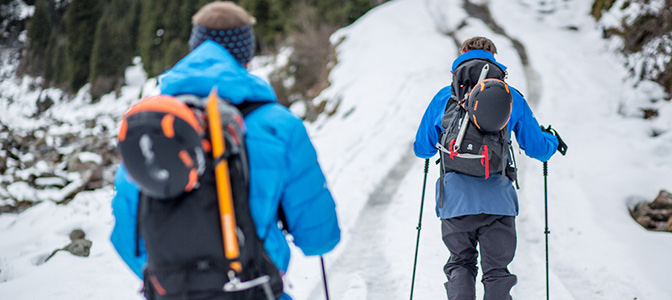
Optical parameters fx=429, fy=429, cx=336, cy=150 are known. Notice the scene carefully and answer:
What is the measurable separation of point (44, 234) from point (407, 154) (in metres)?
6.18

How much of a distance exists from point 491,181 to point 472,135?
0.35 metres

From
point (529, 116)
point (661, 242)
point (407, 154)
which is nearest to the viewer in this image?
Result: point (529, 116)

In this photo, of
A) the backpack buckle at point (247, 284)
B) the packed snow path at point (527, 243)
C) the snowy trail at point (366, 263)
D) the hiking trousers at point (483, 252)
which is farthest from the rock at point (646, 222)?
the backpack buckle at point (247, 284)

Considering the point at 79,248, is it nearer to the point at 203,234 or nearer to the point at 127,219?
the point at 127,219

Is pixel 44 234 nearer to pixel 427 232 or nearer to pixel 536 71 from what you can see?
pixel 427 232

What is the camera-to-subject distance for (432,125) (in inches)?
119

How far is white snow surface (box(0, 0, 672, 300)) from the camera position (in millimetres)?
4301

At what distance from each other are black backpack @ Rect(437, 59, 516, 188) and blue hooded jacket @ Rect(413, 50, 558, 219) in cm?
6

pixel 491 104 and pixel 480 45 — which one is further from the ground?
pixel 480 45

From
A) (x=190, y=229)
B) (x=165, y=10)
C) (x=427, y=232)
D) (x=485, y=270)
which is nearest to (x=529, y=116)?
(x=485, y=270)

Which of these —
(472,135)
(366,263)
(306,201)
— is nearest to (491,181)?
(472,135)

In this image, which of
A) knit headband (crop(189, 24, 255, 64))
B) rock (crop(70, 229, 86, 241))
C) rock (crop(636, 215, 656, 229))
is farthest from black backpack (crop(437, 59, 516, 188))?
rock (crop(70, 229, 86, 241))

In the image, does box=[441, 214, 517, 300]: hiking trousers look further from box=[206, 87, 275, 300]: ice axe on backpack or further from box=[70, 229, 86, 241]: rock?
box=[70, 229, 86, 241]: rock

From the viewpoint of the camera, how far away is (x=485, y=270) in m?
2.77
